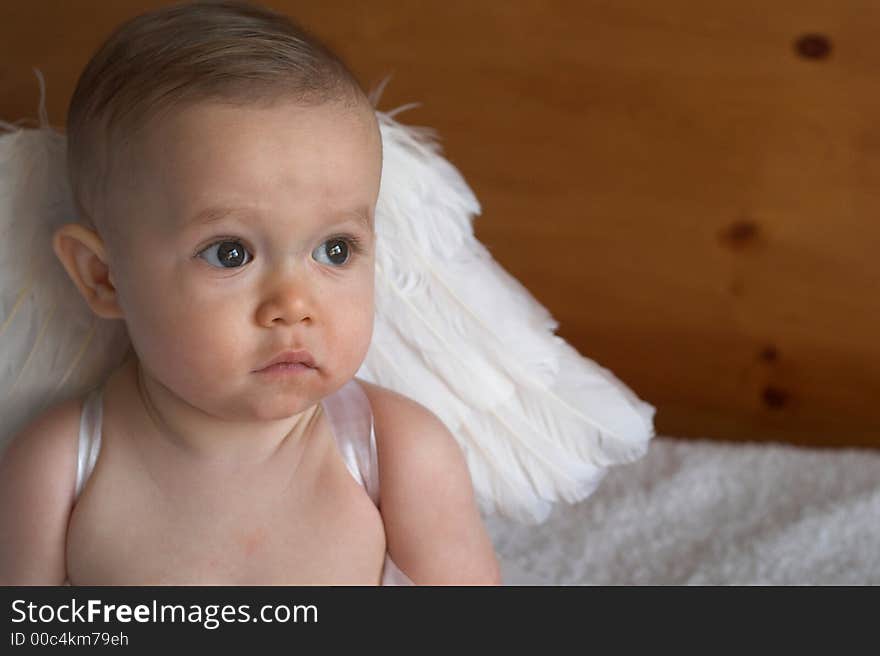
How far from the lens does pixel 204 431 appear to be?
1.01 meters

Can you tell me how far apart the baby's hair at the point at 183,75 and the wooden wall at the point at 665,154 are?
1.58 feet

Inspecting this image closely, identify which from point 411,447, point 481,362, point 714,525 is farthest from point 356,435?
point 714,525

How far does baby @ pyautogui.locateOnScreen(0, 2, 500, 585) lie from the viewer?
897 mm

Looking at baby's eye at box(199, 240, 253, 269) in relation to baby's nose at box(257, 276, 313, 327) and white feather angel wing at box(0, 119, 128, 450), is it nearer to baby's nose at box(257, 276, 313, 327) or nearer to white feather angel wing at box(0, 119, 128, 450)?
baby's nose at box(257, 276, 313, 327)

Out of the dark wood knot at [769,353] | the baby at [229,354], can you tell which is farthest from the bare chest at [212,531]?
the dark wood knot at [769,353]

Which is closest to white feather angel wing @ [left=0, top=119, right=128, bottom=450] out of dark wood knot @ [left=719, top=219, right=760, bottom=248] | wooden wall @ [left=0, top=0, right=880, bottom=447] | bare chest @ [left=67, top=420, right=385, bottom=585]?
bare chest @ [left=67, top=420, right=385, bottom=585]

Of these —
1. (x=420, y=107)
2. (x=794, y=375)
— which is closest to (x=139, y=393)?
(x=420, y=107)

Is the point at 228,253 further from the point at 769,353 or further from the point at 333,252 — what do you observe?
the point at 769,353

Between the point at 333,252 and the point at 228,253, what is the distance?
0.09 metres

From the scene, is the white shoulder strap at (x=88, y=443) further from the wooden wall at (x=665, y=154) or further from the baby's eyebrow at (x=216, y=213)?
the wooden wall at (x=665, y=154)

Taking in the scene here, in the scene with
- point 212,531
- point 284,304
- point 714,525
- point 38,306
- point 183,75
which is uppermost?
point 183,75

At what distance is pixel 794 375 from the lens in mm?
1547

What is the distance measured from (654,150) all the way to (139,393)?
28.1 inches

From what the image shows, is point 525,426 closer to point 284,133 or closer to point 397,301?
point 397,301
